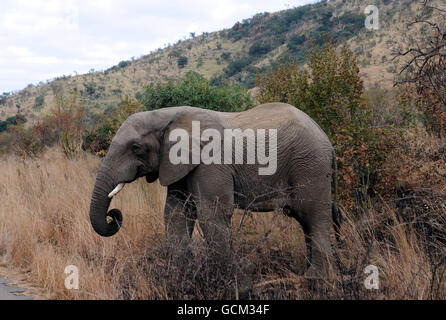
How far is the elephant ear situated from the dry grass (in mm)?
639

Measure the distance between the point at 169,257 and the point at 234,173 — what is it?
1082 millimetres

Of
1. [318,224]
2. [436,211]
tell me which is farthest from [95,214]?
[436,211]

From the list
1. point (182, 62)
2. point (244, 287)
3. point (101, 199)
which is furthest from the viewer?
point (182, 62)

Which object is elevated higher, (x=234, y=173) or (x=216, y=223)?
(x=234, y=173)

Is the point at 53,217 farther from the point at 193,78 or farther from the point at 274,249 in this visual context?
the point at 193,78

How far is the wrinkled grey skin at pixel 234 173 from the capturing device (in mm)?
4141

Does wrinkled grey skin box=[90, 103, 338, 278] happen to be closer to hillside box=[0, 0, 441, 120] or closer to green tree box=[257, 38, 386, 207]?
green tree box=[257, 38, 386, 207]

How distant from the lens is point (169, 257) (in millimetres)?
3682

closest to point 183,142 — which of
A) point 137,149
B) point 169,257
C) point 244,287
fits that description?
point 137,149

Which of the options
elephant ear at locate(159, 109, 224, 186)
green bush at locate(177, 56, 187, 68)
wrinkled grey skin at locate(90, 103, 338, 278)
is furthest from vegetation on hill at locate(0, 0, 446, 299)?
green bush at locate(177, 56, 187, 68)

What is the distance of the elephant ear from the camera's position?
164 inches

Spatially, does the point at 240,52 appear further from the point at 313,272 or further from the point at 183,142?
the point at 313,272

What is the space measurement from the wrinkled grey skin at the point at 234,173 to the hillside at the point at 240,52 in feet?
93.2

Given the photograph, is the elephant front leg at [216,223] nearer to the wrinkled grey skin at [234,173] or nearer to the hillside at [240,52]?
the wrinkled grey skin at [234,173]
